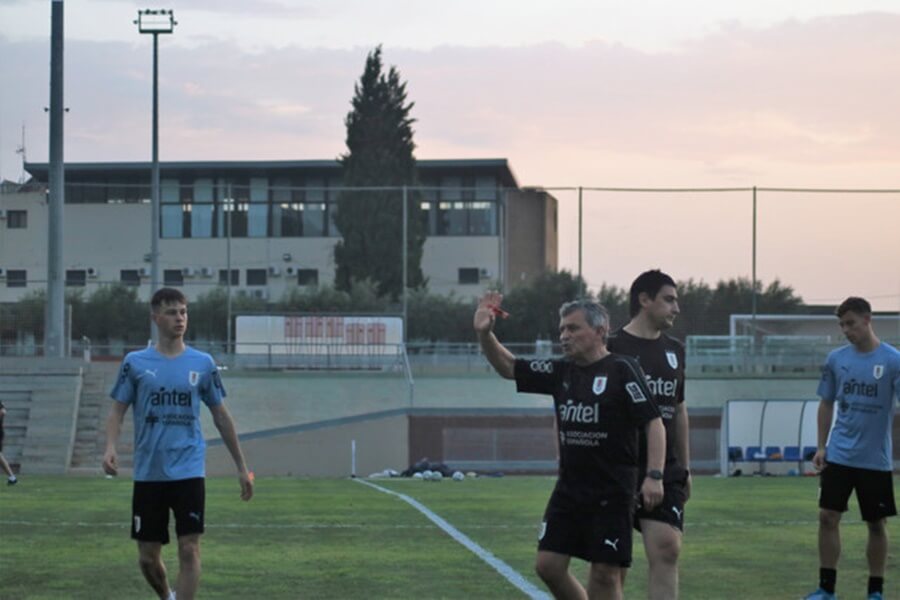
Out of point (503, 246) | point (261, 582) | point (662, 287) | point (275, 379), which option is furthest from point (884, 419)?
point (503, 246)

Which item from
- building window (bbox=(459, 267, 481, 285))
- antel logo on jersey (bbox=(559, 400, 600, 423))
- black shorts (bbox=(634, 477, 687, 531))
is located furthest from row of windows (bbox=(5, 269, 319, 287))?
antel logo on jersey (bbox=(559, 400, 600, 423))

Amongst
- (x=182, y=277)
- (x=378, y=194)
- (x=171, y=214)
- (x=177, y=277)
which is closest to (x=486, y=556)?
(x=378, y=194)

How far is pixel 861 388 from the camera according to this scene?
10.9m

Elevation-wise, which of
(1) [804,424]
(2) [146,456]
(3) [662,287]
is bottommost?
(1) [804,424]

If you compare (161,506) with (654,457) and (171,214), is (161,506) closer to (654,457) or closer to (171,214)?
(654,457)

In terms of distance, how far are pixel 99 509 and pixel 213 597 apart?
30.4ft

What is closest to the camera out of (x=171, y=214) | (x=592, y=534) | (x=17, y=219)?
(x=592, y=534)

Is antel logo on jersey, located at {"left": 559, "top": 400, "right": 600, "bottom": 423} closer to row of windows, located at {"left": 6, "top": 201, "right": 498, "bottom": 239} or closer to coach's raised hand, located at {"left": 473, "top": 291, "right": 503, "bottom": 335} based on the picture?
coach's raised hand, located at {"left": 473, "top": 291, "right": 503, "bottom": 335}

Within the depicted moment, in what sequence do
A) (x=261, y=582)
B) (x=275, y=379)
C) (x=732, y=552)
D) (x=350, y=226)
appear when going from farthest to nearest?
(x=350, y=226) < (x=275, y=379) < (x=732, y=552) < (x=261, y=582)

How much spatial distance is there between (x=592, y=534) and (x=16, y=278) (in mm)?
40644

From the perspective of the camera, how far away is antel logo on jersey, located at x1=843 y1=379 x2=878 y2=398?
10852mm

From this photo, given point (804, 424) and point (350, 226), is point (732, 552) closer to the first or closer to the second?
point (804, 424)

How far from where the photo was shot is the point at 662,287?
881 centimetres

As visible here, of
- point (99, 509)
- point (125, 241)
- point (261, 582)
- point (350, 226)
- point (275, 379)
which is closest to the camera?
point (261, 582)
